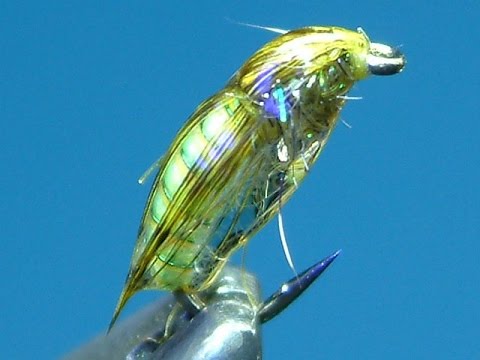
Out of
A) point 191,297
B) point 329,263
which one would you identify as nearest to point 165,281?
point 191,297

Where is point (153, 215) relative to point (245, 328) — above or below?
above

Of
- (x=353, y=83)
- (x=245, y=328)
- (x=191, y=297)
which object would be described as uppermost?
(x=353, y=83)

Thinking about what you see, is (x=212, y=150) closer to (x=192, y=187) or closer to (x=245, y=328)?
(x=192, y=187)

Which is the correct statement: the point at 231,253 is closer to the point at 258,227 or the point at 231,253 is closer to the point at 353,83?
the point at 258,227

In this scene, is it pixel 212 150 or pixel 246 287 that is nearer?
pixel 212 150

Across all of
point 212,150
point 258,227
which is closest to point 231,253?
point 258,227

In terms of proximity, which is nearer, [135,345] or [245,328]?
[245,328]
